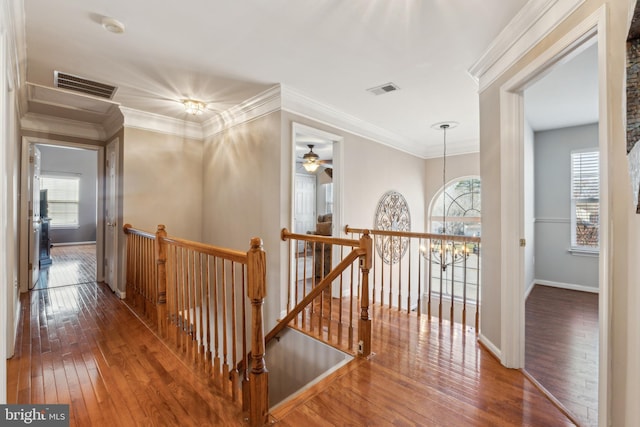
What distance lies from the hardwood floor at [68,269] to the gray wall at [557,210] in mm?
7629

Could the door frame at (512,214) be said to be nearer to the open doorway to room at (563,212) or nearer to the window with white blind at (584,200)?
the open doorway to room at (563,212)

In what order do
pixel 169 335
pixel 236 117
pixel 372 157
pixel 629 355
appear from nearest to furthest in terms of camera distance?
pixel 629 355
pixel 169 335
pixel 236 117
pixel 372 157

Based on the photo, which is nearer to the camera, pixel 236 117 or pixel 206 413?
pixel 206 413

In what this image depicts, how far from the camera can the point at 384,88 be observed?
3121mm

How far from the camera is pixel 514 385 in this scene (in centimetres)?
190

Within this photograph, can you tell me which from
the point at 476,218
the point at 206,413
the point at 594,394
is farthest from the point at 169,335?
the point at 476,218

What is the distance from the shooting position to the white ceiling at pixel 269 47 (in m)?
1.92

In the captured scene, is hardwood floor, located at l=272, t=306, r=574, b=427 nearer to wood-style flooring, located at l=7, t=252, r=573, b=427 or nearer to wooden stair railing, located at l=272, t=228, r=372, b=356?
wood-style flooring, located at l=7, t=252, r=573, b=427

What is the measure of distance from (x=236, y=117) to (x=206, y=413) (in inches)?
134

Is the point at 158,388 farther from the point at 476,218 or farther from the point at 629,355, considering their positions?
the point at 476,218

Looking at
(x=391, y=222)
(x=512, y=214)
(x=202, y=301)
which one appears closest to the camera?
(x=512, y=214)

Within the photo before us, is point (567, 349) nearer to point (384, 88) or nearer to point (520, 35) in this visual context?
point (520, 35)

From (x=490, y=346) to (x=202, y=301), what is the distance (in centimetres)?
259

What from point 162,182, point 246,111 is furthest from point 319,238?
point 162,182
